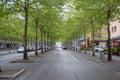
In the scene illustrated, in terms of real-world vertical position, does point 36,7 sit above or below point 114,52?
above

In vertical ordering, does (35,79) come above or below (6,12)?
below

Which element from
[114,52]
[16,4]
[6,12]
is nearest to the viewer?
[6,12]

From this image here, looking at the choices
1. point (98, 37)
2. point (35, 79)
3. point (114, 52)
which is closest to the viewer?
point (35, 79)

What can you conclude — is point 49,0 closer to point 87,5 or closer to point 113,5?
point 87,5

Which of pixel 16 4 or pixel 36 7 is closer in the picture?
pixel 16 4

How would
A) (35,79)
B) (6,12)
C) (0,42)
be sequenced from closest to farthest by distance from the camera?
(35,79) → (6,12) → (0,42)

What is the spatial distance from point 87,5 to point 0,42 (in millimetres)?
68692

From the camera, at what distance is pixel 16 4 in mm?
30297

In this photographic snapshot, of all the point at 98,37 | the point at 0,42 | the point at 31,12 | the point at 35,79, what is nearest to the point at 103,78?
the point at 35,79

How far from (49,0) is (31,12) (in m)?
5.04

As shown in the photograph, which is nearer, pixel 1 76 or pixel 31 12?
pixel 1 76

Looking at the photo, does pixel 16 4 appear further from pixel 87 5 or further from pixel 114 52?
pixel 114 52

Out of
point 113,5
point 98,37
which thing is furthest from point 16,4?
point 98,37

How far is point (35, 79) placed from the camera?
15078mm
